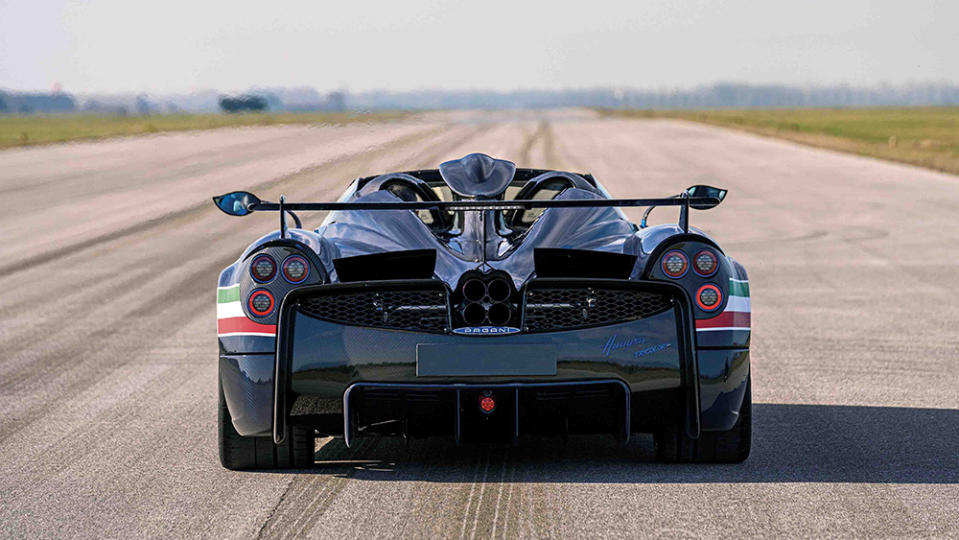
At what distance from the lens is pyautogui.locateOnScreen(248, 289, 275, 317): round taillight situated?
16.0 feet

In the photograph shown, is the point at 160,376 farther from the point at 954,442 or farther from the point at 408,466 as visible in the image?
the point at 954,442

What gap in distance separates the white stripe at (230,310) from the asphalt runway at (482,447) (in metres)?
0.66

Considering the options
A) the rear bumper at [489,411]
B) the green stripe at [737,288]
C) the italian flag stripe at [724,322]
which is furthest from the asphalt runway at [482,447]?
the green stripe at [737,288]

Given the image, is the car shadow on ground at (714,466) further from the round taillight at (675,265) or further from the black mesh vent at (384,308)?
the round taillight at (675,265)

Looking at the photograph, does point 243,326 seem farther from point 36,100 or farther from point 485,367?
point 36,100

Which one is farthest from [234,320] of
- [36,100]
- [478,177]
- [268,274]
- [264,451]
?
[36,100]

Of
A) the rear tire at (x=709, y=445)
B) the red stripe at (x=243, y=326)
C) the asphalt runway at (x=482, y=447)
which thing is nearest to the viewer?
the asphalt runway at (x=482, y=447)

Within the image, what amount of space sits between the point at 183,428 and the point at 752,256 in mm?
8959

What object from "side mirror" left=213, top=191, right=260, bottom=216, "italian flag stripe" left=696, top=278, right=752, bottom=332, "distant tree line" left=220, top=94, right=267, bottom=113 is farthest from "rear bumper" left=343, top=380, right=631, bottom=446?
"distant tree line" left=220, top=94, right=267, bottom=113

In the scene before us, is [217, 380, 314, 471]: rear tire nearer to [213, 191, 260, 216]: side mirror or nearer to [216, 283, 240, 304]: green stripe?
[216, 283, 240, 304]: green stripe

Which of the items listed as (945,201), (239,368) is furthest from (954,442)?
(945,201)

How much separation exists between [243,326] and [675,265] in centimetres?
166

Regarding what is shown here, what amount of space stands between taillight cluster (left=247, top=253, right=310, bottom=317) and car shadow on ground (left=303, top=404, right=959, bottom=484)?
0.74 meters

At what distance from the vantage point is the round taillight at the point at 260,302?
487 centimetres
